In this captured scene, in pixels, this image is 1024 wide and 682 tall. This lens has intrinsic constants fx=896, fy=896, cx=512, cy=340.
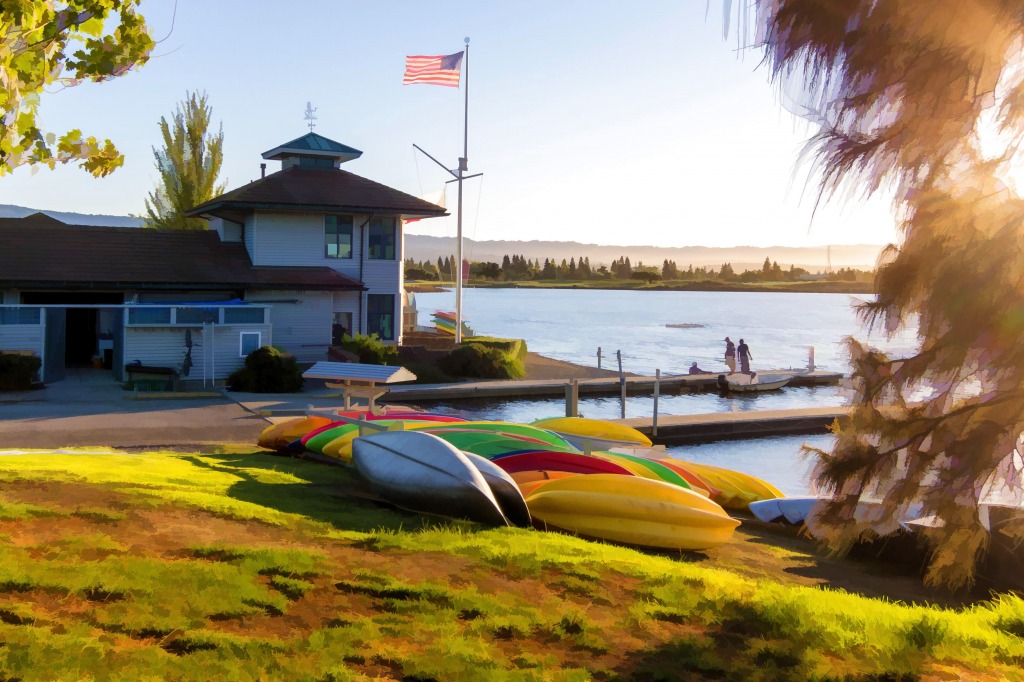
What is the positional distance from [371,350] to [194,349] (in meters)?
5.55

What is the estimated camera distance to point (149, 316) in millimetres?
27750

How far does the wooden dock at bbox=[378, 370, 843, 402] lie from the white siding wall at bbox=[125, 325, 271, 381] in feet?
17.2

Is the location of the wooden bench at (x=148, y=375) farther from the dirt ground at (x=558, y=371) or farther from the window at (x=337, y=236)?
the dirt ground at (x=558, y=371)

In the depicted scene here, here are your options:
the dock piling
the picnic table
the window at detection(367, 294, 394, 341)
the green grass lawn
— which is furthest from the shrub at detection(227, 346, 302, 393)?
the green grass lawn

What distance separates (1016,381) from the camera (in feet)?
20.7

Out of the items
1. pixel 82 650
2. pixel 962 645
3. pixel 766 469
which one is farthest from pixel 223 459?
pixel 766 469

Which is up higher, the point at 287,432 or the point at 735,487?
the point at 287,432

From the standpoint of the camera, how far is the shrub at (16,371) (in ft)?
80.6

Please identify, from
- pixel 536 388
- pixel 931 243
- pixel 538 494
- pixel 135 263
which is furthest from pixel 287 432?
pixel 135 263

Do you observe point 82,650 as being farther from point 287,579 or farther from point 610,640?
point 610,640

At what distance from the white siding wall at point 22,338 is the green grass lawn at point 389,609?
19816 millimetres

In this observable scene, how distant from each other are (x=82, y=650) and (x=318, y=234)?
29.9m

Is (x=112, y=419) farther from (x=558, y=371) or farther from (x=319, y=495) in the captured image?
(x=558, y=371)

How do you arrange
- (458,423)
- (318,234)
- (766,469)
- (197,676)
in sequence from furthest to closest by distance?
(318,234) < (766,469) < (458,423) < (197,676)
